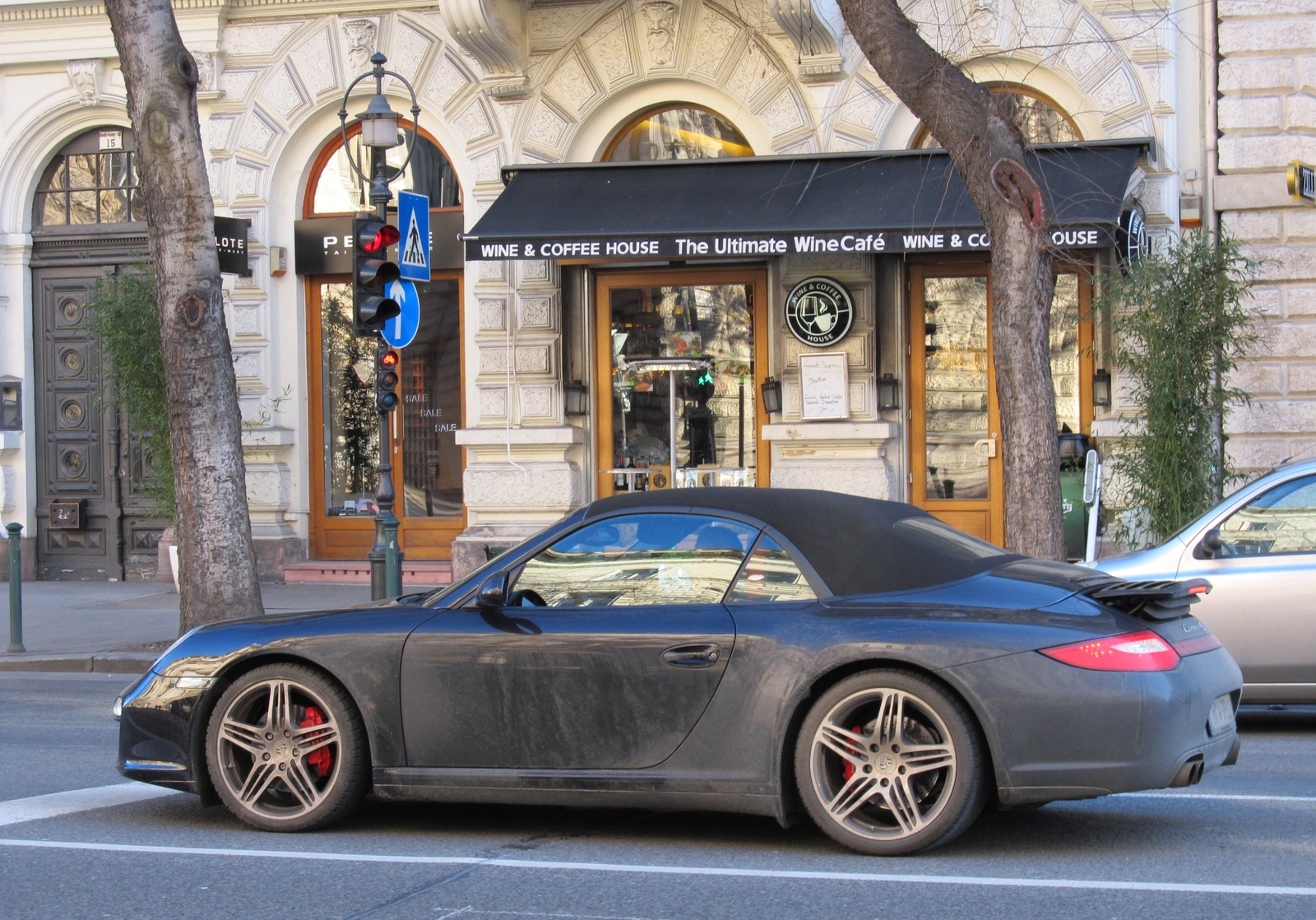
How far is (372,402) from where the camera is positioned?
58.6ft

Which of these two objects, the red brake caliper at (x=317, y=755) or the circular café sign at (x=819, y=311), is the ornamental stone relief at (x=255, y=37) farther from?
the red brake caliper at (x=317, y=755)

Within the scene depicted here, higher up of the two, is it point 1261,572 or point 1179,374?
point 1179,374

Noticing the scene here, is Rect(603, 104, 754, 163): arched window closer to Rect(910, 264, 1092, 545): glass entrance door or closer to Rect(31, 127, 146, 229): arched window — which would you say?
Rect(910, 264, 1092, 545): glass entrance door

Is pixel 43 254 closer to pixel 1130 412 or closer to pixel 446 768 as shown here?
pixel 1130 412

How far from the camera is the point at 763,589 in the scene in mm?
5809

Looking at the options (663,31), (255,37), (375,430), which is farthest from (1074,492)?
(255,37)

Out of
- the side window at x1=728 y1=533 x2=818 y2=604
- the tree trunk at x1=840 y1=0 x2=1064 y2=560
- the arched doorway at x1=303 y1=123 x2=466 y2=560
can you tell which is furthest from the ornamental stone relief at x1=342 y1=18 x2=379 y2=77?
the side window at x1=728 y1=533 x2=818 y2=604

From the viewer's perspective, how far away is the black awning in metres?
13.8

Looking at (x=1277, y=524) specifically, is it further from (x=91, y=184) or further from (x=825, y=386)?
(x=91, y=184)

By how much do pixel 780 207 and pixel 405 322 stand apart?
3900mm

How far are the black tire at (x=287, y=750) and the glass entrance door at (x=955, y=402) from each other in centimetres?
1058

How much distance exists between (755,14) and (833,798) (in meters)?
11.9

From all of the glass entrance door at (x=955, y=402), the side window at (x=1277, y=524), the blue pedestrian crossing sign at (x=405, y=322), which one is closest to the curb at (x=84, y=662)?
the blue pedestrian crossing sign at (x=405, y=322)

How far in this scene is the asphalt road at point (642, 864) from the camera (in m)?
4.93
